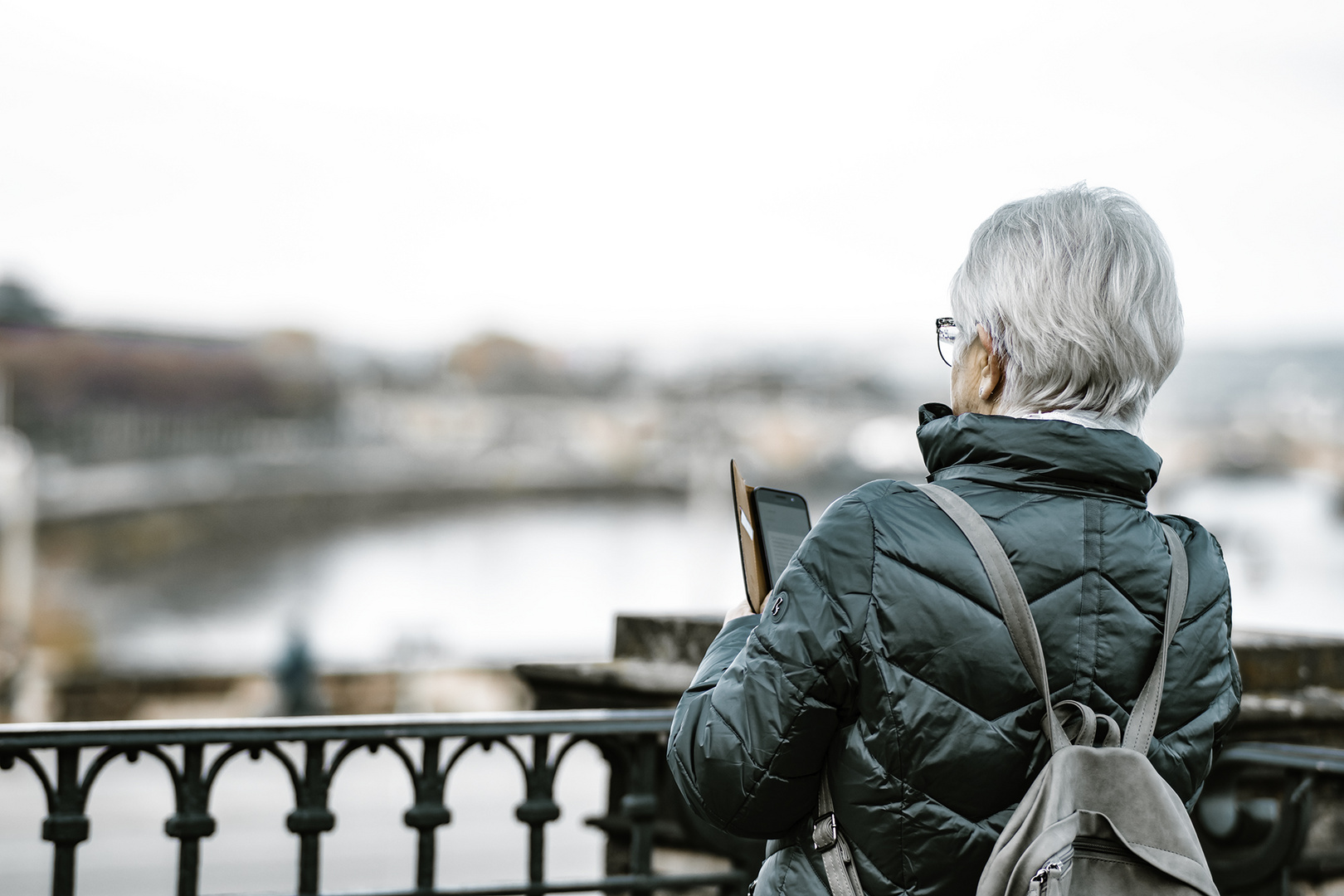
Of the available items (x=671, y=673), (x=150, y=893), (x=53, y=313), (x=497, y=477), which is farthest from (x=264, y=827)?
(x=497, y=477)

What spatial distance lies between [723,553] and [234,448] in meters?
22.6

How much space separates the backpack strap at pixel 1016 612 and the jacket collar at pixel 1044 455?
79 mm

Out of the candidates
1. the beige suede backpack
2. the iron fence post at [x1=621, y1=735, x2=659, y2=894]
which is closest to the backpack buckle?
the beige suede backpack

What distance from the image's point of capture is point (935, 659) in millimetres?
1209

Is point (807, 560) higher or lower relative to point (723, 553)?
higher

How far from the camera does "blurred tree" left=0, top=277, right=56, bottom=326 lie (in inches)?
1876

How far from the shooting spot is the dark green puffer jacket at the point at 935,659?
1.21 metres

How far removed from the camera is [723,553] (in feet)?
212

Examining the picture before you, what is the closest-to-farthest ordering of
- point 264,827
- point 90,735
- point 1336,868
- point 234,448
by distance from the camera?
point 90,735
point 1336,868
point 264,827
point 234,448

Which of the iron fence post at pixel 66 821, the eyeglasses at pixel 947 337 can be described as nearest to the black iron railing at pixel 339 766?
the iron fence post at pixel 66 821

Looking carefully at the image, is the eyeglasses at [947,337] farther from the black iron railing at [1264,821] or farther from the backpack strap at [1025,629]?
the black iron railing at [1264,821]

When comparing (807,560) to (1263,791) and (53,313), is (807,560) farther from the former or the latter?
(53,313)

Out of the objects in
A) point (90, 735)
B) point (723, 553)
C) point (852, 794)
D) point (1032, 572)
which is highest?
point (1032, 572)

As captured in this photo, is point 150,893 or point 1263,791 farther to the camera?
point 150,893
